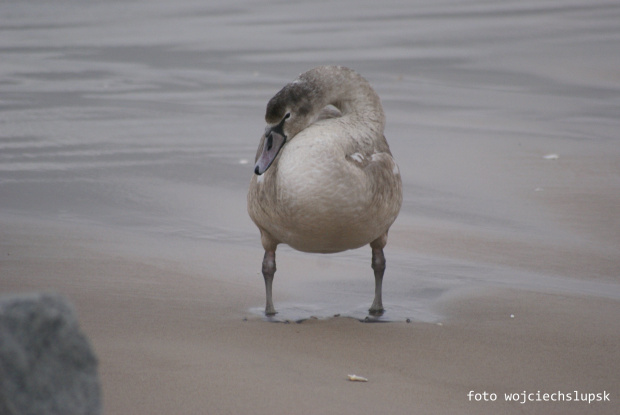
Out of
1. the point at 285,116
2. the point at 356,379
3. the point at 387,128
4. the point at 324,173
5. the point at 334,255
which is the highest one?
the point at 285,116

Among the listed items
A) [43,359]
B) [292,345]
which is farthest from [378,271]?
[43,359]

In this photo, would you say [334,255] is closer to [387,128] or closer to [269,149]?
[269,149]

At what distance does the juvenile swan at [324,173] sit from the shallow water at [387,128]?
529mm

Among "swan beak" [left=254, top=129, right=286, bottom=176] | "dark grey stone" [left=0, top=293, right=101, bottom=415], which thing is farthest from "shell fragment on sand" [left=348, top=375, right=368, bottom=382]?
"dark grey stone" [left=0, top=293, right=101, bottom=415]

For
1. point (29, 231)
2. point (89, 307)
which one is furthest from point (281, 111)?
point (29, 231)

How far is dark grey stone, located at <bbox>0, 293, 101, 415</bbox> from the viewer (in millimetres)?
1895

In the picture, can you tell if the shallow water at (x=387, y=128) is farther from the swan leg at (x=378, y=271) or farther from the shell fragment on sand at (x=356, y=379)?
the shell fragment on sand at (x=356, y=379)

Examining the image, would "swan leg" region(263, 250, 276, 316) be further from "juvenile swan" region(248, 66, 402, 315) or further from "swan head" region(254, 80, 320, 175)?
"swan head" region(254, 80, 320, 175)

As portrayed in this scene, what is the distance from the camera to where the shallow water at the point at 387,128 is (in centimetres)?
647

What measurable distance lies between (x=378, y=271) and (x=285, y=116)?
1.08m

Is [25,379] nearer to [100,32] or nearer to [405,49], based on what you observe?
[405,49]

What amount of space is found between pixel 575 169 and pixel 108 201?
4054mm

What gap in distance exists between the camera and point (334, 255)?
6512 millimetres

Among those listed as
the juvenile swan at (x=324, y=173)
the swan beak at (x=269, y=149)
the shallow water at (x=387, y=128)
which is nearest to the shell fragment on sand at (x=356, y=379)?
the juvenile swan at (x=324, y=173)
